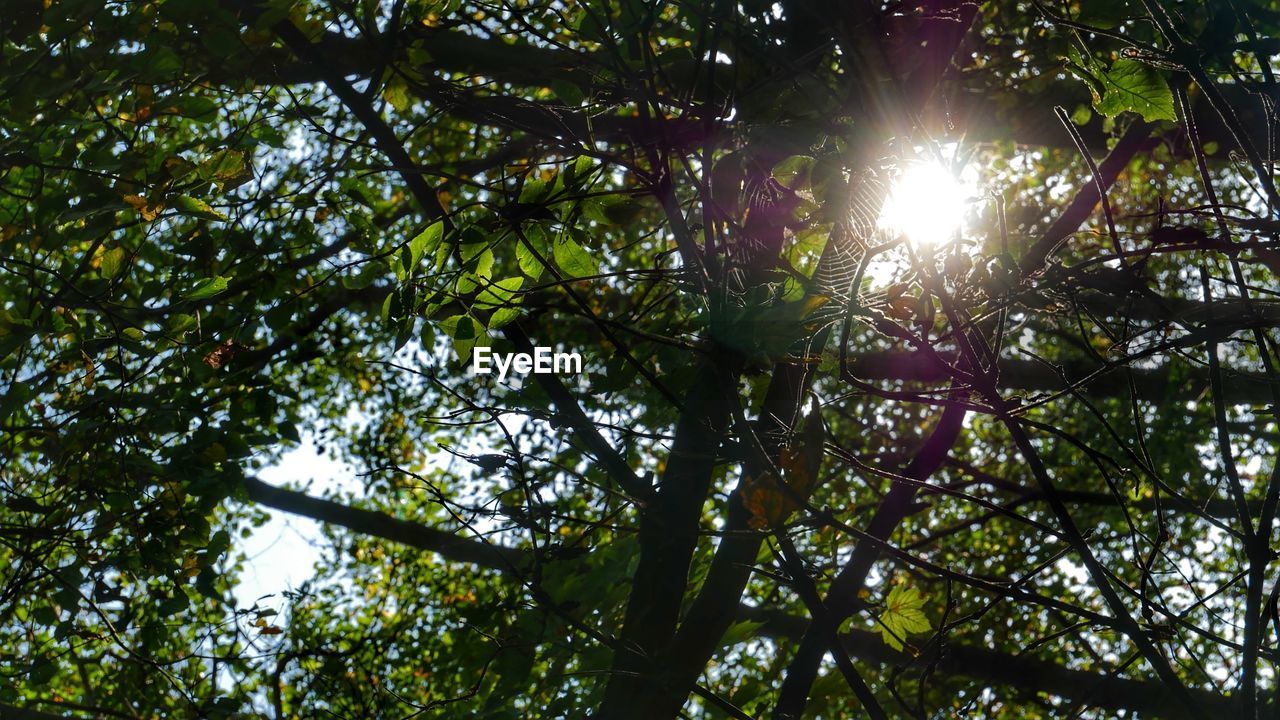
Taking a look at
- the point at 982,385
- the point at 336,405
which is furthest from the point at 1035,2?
the point at 336,405

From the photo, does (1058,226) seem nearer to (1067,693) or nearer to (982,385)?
(982,385)

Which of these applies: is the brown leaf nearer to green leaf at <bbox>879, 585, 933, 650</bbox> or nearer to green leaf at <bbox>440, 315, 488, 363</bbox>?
green leaf at <bbox>440, 315, 488, 363</bbox>

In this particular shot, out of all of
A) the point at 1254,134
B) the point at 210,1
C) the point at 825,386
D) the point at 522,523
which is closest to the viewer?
the point at 522,523

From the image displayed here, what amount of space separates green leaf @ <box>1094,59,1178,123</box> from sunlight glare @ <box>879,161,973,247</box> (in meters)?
0.61

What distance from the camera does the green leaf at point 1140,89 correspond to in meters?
1.82

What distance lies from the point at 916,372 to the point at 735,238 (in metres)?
3.12

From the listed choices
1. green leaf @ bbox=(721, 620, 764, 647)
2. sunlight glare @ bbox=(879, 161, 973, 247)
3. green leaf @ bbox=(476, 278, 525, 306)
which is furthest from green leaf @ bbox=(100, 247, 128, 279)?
sunlight glare @ bbox=(879, 161, 973, 247)

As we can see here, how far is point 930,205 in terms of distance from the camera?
4.44 ft

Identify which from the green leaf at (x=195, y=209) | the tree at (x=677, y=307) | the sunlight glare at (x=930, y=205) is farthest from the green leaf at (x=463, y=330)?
the sunlight glare at (x=930, y=205)

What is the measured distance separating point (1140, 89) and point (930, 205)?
812 mm

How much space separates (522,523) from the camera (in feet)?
5.39

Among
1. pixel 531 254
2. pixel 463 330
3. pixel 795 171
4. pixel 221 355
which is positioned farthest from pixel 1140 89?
pixel 221 355

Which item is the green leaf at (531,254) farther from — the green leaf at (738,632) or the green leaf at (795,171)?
the green leaf at (738,632)

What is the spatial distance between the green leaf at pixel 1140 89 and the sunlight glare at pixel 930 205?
0.61 metres
